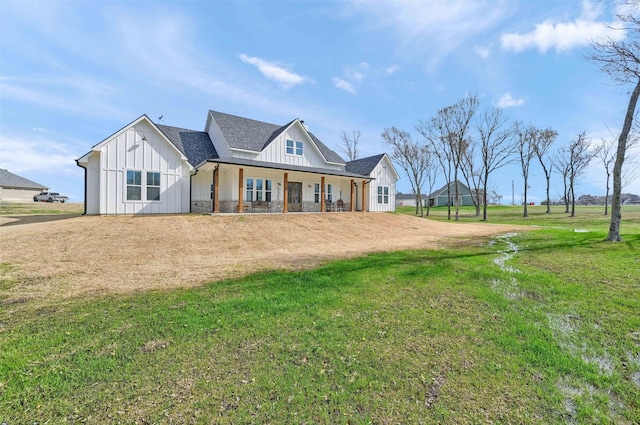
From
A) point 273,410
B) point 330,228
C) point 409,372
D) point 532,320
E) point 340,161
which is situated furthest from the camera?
point 340,161

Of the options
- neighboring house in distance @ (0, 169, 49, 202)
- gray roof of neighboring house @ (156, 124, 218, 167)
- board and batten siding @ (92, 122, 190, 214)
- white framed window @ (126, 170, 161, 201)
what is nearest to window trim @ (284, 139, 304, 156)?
gray roof of neighboring house @ (156, 124, 218, 167)

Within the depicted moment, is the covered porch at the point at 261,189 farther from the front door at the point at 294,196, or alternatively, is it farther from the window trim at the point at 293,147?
the window trim at the point at 293,147

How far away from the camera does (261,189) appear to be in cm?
1925

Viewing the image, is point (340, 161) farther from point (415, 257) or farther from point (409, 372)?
point (409, 372)

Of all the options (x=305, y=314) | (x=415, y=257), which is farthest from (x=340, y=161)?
(x=305, y=314)

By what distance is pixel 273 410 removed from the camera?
94.1 inches

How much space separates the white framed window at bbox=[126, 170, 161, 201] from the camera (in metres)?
15.5

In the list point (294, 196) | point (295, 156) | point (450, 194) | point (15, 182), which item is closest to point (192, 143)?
point (295, 156)

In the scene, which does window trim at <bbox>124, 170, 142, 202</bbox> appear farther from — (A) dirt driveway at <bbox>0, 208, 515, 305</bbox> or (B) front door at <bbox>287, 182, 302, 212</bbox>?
(B) front door at <bbox>287, 182, 302, 212</bbox>

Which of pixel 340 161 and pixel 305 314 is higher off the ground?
pixel 340 161

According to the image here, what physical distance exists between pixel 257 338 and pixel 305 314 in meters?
0.90

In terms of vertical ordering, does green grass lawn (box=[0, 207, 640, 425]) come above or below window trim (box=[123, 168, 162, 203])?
below

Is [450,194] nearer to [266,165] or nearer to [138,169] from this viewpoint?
[266,165]

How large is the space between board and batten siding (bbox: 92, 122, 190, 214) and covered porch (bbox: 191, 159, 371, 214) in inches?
44.1
